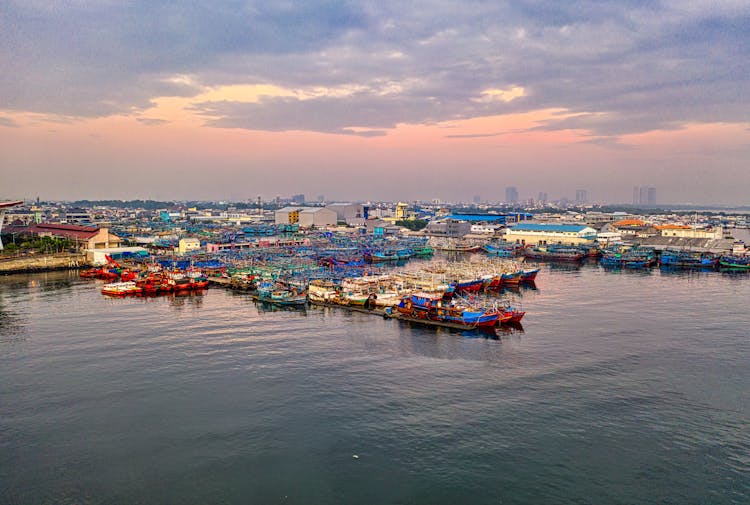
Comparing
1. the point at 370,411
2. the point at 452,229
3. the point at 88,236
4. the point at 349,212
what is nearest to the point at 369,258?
the point at 452,229

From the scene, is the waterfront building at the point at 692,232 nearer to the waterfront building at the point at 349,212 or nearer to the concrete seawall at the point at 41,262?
the waterfront building at the point at 349,212

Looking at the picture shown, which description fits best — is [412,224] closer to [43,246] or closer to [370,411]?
[43,246]

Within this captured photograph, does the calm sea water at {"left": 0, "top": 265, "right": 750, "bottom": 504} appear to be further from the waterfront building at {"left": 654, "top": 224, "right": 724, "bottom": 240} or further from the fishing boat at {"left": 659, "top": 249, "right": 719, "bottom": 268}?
the waterfront building at {"left": 654, "top": 224, "right": 724, "bottom": 240}

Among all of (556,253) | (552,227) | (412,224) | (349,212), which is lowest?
(556,253)

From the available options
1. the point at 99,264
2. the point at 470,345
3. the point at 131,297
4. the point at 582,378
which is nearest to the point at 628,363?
the point at 582,378

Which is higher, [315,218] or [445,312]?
[315,218]

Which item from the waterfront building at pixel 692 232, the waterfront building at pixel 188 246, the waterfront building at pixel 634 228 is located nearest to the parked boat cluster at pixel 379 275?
the waterfront building at pixel 188 246

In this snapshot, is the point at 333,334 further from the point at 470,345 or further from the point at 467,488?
the point at 467,488

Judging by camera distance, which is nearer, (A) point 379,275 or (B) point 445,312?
(B) point 445,312
